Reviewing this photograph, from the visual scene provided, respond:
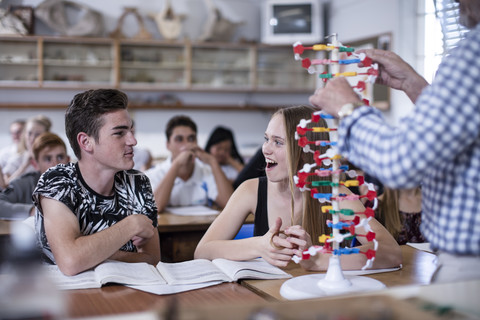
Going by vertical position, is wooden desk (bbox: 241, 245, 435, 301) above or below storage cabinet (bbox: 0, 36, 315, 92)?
below

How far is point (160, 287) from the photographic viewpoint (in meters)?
1.53

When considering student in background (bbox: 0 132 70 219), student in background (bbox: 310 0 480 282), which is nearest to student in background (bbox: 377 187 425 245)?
student in background (bbox: 310 0 480 282)

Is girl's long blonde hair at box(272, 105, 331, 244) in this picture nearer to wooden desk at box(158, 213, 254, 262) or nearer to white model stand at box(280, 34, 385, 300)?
white model stand at box(280, 34, 385, 300)

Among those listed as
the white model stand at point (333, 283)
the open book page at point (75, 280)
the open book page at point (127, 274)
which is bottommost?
the open book page at point (75, 280)

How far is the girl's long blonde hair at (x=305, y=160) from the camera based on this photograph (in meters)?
1.99

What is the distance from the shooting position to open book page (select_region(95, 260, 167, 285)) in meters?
1.56

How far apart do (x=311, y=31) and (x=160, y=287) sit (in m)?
5.81

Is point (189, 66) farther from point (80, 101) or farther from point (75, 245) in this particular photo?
point (75, 245)

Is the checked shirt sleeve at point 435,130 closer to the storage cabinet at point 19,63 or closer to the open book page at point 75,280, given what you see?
the open book page at point 75,280

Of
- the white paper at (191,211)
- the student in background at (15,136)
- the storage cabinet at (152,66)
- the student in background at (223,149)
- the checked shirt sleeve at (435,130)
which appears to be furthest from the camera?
the storage cabinet at (152,66)

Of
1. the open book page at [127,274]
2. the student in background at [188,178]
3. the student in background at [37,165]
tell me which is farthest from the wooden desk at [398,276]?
the student in background at [37,165]

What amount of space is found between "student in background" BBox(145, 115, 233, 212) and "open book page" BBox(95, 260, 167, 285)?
1808mm

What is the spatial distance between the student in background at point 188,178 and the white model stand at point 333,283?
7.03 feet

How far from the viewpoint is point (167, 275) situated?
1.64 meters
